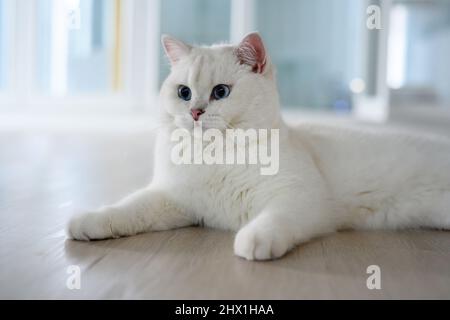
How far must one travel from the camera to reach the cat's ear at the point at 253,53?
68.6 inches

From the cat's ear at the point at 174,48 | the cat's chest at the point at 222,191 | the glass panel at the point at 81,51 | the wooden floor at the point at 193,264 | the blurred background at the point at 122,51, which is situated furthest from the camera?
the glass panel at the point at 81,51

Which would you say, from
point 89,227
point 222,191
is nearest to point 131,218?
point 89,227

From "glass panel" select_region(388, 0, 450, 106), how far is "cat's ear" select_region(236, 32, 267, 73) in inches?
331

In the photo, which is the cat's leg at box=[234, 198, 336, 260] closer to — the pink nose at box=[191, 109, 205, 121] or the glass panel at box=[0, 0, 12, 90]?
the pink nose at box=[191, 109, 205, 121]

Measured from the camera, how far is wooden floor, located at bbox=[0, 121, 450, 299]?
1.18 metres

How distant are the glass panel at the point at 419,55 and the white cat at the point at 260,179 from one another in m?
8.17

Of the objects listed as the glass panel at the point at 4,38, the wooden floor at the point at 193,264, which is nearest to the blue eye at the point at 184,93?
the wooden floor at the point at 193,264

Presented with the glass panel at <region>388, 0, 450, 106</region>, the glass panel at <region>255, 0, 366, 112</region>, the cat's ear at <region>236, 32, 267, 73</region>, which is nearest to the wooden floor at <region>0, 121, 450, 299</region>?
the cat's ear at <region>236, 32, 267, 73</region>

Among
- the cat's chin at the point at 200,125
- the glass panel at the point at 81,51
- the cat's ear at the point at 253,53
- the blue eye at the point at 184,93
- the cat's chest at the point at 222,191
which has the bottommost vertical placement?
the cat's chest at the point at 222,191

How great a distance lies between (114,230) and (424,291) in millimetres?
881

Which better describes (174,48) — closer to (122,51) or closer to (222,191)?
(222,191)

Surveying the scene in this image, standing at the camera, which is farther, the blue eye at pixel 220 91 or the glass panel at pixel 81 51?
the glass panel at pixel 81 51

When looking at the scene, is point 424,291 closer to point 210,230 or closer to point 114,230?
point 210,230

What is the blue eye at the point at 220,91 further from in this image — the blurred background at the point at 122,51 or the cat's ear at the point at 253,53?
the blurred background at the point at 122,51
